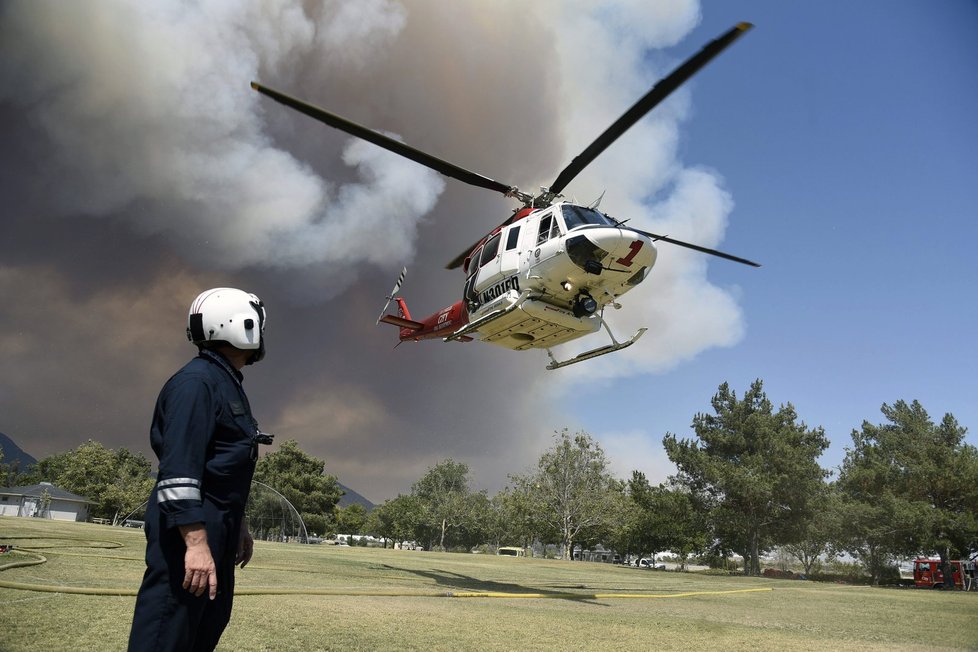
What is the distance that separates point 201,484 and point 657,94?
38.0 feet

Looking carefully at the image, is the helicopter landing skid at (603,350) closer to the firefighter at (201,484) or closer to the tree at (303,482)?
the firefighter at (201,484)

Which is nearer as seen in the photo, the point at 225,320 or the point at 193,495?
the point at 193,495

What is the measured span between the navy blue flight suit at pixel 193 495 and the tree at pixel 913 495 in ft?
152

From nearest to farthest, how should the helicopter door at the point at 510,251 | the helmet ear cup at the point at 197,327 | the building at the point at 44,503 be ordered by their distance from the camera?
1. the helmet ear cup at the point at 197,327
2. the helicopter door at the point at 510,251
3. the building at the point at 44,503

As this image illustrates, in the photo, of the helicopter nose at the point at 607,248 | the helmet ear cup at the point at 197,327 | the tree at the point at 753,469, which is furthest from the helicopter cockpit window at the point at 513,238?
the tree at the point at 753,469

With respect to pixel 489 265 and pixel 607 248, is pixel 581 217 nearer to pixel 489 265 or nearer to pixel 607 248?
pixel 607 248

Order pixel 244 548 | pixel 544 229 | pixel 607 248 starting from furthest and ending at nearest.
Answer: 1. pixel 544 229
2. pixel 607 248
3. pixel 244 548

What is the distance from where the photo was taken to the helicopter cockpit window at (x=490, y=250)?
1574 cm

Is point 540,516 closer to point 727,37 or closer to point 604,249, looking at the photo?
point 604,249

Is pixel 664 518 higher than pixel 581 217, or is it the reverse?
pixel 581 217

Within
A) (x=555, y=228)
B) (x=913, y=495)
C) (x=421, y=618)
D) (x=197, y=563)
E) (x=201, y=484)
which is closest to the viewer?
(x=197, y=563)

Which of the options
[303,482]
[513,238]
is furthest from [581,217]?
[303,482]

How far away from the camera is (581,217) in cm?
1421

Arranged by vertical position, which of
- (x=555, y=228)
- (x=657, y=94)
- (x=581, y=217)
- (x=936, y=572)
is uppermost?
(x=657, y=94)
